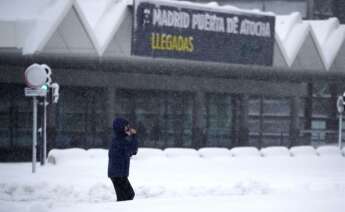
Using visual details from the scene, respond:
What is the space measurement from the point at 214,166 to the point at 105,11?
9218 millimetres

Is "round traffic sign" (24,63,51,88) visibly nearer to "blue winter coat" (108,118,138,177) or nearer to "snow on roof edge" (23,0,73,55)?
"snow on roof edge" (23,0,73,55)

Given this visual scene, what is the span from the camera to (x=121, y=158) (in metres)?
9.68

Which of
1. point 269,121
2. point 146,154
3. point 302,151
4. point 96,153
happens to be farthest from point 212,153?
point 269,121

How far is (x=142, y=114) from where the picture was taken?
2812 cm

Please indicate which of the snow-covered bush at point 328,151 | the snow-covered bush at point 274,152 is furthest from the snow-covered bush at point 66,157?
the snow-covered bush at point 328,151

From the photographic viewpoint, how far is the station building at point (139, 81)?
77.1ft

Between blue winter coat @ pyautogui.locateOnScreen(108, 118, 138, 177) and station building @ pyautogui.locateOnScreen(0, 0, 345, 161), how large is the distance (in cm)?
1348

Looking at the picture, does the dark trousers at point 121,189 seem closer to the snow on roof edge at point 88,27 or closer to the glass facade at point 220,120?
the snow on roof edge at point 88,27

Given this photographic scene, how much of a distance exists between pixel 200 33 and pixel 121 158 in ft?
57.8

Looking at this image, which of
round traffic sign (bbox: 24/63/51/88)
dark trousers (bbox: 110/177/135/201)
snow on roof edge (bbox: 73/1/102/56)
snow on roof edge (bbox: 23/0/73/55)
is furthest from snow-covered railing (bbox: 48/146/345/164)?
dark trousers (bbox: 110/177/135/201)

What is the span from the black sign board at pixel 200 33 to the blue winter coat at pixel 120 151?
15.3m

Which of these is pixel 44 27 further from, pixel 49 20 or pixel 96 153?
pixel 96 153

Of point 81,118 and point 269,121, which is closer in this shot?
point 81,118

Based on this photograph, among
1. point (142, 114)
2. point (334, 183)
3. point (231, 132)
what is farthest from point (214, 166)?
point (231, 132)
